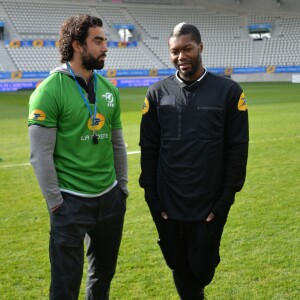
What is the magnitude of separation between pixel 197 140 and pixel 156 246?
6.66 ft

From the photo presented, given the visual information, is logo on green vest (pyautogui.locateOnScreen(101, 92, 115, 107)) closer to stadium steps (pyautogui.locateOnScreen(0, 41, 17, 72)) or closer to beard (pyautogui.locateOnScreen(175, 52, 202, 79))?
beard (pyautogui.locateOnScreen(175, 52, 202, 79))

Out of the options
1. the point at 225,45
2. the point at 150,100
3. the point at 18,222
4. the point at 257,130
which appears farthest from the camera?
the point at 225,45

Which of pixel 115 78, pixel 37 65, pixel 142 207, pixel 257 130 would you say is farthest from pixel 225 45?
pixel 142 207

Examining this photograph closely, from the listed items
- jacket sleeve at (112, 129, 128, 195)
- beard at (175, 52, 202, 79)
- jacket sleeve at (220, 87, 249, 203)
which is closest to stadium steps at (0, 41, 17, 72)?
jacket sleeve at (112, 129, 128, 195)

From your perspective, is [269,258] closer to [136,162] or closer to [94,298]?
[94,298]

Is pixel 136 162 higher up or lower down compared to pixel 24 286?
lower down

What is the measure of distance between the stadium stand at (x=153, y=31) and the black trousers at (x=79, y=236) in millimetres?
29684

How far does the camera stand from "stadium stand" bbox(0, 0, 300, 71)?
33.9 meters

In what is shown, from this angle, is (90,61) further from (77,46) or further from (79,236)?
(79,236)

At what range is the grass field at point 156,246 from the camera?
361 cm

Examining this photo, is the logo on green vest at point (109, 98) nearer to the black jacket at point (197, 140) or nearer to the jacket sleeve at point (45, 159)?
the black jacket at point (197, 140)

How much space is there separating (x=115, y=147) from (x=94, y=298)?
0.95m

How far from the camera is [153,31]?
38688 mm

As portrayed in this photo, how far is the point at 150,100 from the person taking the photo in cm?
282
